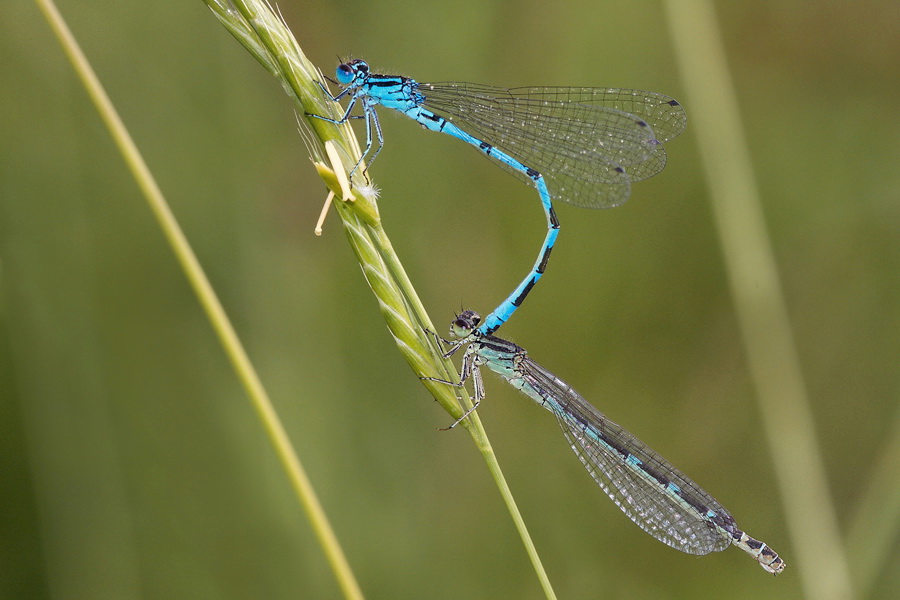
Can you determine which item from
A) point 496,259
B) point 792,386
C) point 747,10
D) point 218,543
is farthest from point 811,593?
point 747,10

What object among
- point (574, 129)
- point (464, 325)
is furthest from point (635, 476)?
point (574, 129)

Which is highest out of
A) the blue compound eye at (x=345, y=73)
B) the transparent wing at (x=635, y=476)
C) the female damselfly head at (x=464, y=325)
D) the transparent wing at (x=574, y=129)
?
the blue compound eye at (x=345, y=73)

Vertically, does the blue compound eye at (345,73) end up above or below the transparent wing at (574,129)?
above

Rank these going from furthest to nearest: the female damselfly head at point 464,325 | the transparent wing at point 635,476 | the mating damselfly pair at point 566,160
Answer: the female damselfly head at point 464,325, the mating damselfly pair at point 566,160, the transparent wing at point 635,476

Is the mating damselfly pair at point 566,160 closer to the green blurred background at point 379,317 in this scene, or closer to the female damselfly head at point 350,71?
the female damselfly head at point 350,71

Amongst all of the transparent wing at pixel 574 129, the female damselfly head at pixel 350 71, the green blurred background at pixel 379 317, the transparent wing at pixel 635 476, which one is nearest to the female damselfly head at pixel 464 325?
the transparent wing at pixel 635 476

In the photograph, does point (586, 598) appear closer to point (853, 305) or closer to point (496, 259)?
point (496, 259)

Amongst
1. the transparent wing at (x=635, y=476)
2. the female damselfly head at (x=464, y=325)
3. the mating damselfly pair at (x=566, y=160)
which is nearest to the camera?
the transparent wing at (x=635, y=476)

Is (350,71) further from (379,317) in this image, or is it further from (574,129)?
(379,317)
